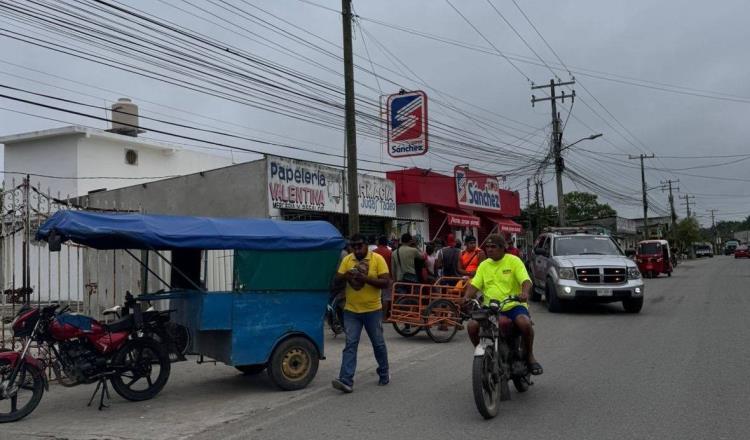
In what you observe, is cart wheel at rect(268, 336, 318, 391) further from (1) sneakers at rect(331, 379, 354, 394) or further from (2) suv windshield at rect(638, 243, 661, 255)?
(2) suv windshield at rect(638, 243, 661, 255)

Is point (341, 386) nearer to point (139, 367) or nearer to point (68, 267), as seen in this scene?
point (139, 367)

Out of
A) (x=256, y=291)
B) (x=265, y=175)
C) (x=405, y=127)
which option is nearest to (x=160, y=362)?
(x=256, y=291)

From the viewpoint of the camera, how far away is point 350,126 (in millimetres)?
15469

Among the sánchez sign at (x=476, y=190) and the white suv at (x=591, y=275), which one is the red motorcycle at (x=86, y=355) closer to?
the white suv at (x=591, y=275)

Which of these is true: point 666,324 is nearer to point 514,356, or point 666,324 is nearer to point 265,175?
point 514,356

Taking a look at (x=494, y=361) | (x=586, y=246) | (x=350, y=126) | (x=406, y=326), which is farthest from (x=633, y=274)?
(x=494, y=361)

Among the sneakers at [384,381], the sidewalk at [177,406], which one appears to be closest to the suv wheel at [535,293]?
the sidewalk at [177,406]

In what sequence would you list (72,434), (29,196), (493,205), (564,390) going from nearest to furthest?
(72,434) → (564,390) → (29,196) → (493,205)

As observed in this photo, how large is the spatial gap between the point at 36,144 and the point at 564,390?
2834 centimetres

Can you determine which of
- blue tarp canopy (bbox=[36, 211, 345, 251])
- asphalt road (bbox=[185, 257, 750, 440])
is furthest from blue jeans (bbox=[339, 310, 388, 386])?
blue tarp canopy (bbox=[36, 211, 345, 251])

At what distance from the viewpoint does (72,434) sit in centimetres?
627

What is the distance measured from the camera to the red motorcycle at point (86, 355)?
22.3 ft

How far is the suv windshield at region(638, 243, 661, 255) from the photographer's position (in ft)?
109

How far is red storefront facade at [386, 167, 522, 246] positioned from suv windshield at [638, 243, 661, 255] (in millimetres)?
6163
